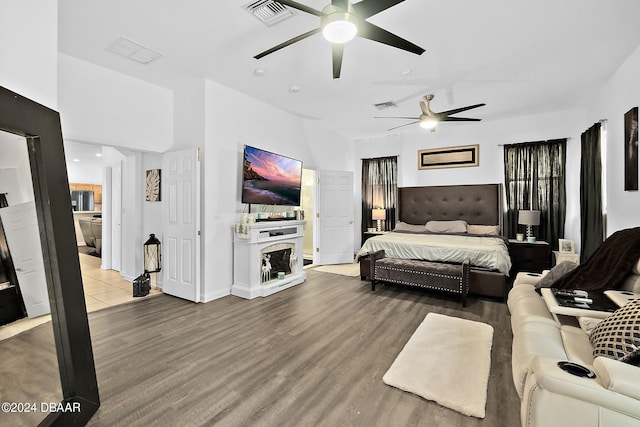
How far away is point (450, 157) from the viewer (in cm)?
613

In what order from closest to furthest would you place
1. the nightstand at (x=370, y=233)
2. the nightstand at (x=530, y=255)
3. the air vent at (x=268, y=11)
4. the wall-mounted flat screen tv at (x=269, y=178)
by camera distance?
the air vent at (x=268, y=11), the wall-mounted flat screen tv at (x=269, y=178), the nightstand at (x=530, y=255), the nightstand at (x=370, y=233)

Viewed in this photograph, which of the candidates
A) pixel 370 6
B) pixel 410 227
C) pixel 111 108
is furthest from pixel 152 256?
pixel 410 227

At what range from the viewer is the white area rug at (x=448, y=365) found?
6.30 feet

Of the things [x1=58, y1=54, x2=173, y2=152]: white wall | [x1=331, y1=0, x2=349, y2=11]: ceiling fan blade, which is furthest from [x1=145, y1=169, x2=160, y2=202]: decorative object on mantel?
[x1=331, y1=0, x2=349, y2=11]: ceiling fan blade

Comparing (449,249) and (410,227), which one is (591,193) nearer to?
(449,249)

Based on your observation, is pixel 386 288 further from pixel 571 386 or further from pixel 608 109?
pixel 608 109

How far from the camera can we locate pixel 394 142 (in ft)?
22.2

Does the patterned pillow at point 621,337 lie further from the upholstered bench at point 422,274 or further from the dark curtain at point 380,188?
the dark curtain at point 380,188

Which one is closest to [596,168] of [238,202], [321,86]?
[321,86]

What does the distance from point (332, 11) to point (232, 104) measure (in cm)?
258

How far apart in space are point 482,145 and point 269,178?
429 cm

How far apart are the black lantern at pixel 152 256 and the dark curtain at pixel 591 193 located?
6.02m

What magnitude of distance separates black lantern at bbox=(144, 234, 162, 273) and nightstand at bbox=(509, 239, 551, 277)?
226 inches

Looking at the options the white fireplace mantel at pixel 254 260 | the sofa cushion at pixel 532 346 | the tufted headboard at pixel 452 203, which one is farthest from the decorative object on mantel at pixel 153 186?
the tufted headboard at pixel 452 203
